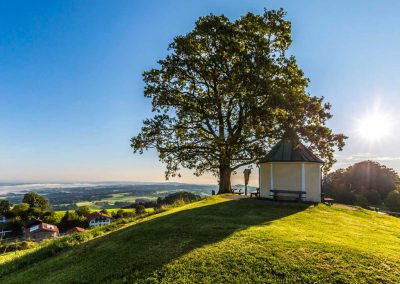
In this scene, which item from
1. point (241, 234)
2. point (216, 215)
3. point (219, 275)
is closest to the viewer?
point (219, 275)

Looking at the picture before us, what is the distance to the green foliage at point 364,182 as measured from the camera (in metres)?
54.4

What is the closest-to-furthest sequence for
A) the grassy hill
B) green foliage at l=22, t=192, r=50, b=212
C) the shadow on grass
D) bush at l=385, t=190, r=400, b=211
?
1. the grassy hill
2. the shadow on grass
3. bush at l=385, t=190, r=400, b=211
4. green foliage at l=22, t=192, r=50, b=212

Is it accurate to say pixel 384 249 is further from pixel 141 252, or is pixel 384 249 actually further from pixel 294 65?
pixel 294 65

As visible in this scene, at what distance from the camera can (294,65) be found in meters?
21.3

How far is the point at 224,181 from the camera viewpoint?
25.6m

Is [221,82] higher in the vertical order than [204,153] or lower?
higher

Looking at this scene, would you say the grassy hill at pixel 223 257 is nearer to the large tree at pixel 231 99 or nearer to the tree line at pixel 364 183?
the large tree at pixel 231 99

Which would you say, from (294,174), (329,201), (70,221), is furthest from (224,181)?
(70,221)

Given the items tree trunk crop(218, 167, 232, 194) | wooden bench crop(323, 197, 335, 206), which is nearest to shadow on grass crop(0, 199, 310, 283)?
wooden bench crop(323, 197, 335, 206)

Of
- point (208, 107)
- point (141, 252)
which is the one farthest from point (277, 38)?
point (141, 252)

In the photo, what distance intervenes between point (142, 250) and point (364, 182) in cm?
6383

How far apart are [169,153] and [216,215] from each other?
1218cm

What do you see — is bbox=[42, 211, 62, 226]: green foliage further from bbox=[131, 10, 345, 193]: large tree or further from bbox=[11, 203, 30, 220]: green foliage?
bbox=[131, 10, 345, 193]: large tree

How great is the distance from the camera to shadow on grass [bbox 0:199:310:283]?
7023mm
